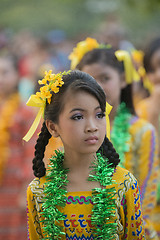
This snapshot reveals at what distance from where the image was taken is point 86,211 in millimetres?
2611

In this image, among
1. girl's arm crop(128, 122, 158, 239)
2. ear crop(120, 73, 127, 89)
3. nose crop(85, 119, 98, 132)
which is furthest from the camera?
ear crop(120, 73, 127, 89)

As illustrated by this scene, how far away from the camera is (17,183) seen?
613 cm

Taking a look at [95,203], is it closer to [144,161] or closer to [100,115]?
[100,115]

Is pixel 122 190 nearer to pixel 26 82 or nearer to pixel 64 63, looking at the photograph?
Answer: pixel 26 82

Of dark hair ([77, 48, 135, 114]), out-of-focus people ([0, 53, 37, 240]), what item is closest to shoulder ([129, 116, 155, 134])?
dark hair ([77, 48, 135, 114])

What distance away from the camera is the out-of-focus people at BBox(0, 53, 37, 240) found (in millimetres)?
5875

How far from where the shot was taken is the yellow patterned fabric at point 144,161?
364 cm

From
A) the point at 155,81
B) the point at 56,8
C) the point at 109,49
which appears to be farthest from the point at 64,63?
the point at 56,8

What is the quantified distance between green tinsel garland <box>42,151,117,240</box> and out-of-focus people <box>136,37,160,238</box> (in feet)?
6.56

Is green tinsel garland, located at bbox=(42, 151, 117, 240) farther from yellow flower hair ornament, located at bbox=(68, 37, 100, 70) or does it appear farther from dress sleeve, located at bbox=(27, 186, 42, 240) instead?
yellow flower hair ornament, located at bbox=(68, 37, 100, 70)

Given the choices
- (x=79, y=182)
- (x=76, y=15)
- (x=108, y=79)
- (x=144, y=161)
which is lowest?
(x=79, y=182)

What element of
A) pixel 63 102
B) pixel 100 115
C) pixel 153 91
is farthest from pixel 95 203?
pixel 153 91

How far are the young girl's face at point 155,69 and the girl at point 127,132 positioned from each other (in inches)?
36.5

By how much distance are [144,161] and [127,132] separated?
27 centimetres
